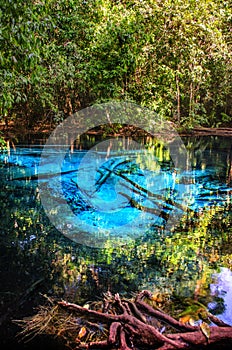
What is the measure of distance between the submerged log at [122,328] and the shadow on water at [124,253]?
170 millimetres

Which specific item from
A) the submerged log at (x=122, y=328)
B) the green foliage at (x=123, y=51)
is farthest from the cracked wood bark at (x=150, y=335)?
the green foliage at (x=123, y=51)


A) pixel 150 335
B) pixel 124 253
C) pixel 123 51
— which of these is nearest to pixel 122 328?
pixel 150 335

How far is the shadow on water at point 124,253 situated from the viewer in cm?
244

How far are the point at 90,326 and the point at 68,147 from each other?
815 centimetres

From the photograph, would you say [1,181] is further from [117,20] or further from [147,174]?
[117,20]

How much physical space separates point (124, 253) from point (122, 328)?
136 centimetres

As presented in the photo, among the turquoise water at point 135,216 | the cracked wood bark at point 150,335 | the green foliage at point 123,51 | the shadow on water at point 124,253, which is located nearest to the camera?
the cracked wood bark at point 150,335

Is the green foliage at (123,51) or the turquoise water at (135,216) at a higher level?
the green foliage at (123,51)

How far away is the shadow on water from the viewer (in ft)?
8.00

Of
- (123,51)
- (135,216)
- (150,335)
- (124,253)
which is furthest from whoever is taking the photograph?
(123,51)

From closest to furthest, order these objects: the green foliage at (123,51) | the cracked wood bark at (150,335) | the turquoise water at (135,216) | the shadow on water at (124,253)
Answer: the cracked wood bark at (150,335) → the shadow on water at (124,253) → the turquoise water at (135,216) → the green foliage at (123,51)

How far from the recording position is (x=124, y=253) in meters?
3.16

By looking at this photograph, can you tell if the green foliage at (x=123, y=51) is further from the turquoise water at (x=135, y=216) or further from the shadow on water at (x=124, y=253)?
the shadow on water at (x=124, y=253)

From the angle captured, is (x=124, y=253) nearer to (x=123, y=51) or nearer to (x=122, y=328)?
(x=122, y=328)
